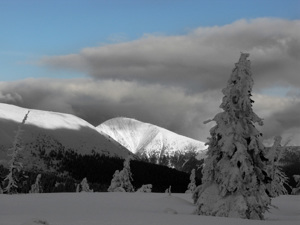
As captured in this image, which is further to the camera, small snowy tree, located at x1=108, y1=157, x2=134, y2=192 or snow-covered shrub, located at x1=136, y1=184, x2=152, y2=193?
small snowy tree, located at x1=108, y1=157, x2=134, y2=192

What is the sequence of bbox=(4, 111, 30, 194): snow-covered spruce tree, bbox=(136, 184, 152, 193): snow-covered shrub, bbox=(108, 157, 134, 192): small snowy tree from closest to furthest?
bbox=(4, 111, 30, 194): snow-covered spruce tree
bbox=(136, 184, 152, 193): snow-covered shrub
bbox=(108, 157, 134, 192): small snowy tree

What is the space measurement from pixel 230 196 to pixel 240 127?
3819mm

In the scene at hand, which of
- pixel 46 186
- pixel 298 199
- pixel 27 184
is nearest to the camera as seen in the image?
pixel 298 199

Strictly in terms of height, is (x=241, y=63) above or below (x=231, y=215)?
above

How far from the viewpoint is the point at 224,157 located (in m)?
25.2

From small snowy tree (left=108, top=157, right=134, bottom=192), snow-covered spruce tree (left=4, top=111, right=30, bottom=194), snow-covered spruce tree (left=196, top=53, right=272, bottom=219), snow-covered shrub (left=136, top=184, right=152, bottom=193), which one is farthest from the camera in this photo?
small snowy tree (left=108, top=157, right=134, bottom=192)

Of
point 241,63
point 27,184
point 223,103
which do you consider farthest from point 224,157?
point 27,184

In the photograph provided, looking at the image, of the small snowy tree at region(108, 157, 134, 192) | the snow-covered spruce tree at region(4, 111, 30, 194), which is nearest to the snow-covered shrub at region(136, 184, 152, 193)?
the small snowy tree at region(108, 157, 134, 192)

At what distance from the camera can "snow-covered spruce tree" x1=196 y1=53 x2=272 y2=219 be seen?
79.8 feet

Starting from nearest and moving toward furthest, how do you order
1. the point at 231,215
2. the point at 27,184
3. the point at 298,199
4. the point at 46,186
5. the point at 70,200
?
1. the point at 231,215
2. the point at 70,200
3. the point at 298,199
4. the point at 27,184
5. the point at 46,186

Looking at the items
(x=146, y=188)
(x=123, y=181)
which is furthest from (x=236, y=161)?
(x=123, y=181)

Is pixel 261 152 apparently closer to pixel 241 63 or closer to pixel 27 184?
pixel 241 63

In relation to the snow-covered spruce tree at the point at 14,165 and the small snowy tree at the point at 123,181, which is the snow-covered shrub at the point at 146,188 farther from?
the snow-covered spruce tree at the point at 14,165

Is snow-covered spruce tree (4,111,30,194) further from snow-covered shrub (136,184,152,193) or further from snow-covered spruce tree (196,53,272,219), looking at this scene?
snow-covered spruce tree (196,53,272,219)
